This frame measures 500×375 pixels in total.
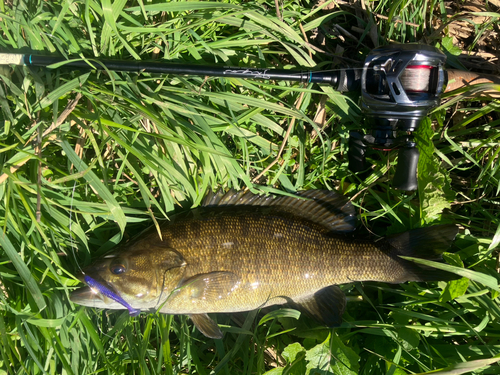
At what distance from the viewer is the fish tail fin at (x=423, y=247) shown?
7.97 ft

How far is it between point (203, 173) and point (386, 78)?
1405 millimetres

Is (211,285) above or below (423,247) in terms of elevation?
below

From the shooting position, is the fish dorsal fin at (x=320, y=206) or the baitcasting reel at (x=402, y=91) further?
the fish dorsal fin at (x=320, y=206)

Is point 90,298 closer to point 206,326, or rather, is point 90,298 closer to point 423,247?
point 206,326

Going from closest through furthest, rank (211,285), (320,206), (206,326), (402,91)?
(402,91)
(211,285)
(206,326)
(320,206)

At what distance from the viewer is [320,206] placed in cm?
268

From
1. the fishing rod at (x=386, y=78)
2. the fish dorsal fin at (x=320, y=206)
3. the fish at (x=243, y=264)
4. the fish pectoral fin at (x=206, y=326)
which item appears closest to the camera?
the fishing rod at (x=386, y=78)

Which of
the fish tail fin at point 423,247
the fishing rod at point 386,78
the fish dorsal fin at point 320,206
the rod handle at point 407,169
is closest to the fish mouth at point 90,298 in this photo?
the fish dorsal fin at point 320,206

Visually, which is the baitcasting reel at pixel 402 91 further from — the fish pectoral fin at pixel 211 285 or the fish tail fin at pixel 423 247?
the fish pectoral fin at pixel 211 285

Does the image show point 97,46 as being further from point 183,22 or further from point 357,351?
point 357,351

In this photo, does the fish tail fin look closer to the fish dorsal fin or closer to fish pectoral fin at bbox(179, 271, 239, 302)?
the fish dorsal fin

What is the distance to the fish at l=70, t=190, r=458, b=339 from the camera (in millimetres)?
2271

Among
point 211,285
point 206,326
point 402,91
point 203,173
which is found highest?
point 402,91

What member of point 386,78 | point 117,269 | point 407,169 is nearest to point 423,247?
point 407,169
